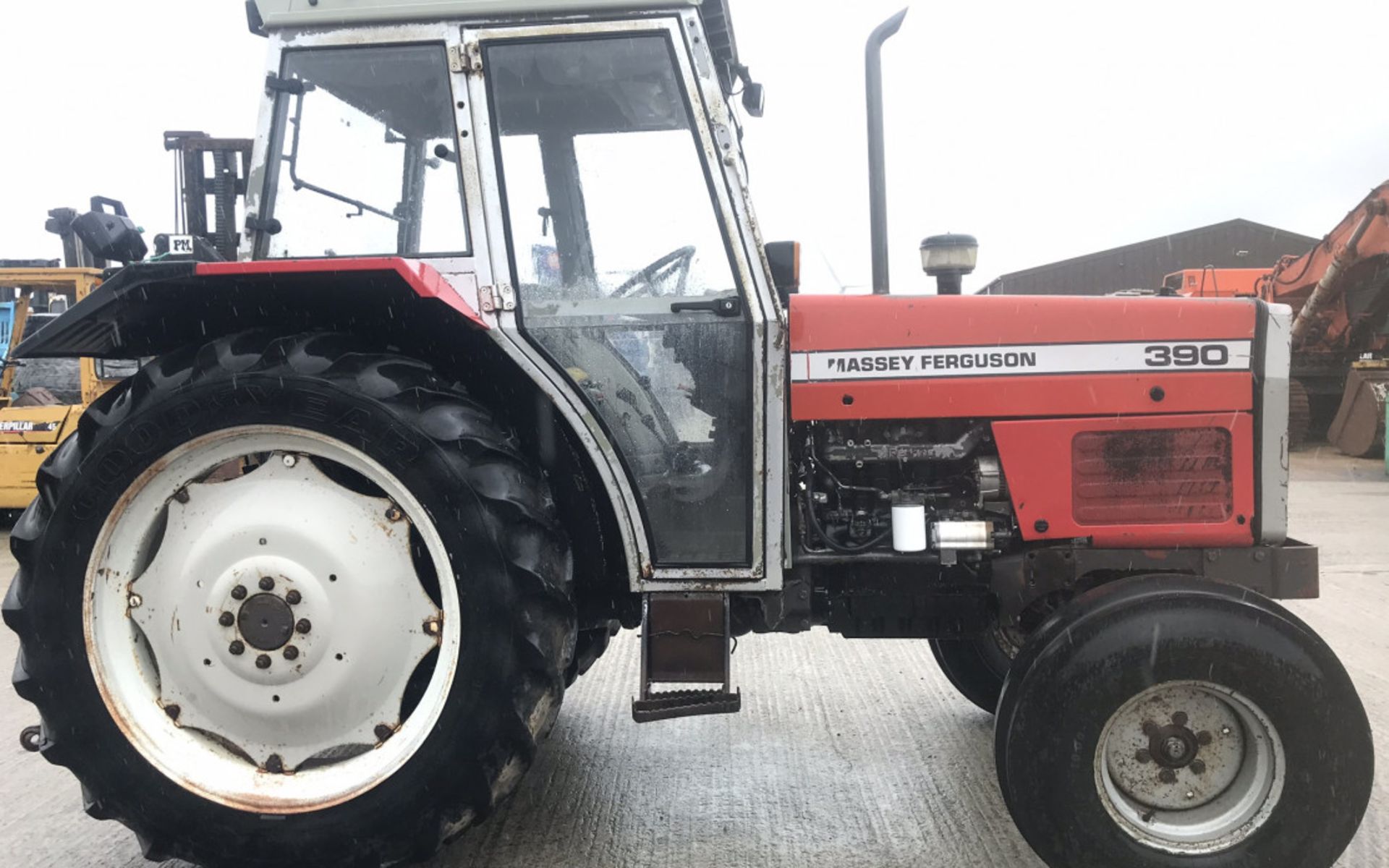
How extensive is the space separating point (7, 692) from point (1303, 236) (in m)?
27.1

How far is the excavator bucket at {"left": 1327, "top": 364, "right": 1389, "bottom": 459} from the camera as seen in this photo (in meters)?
11.6

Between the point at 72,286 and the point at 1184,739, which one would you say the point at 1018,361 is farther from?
the point at 72,286

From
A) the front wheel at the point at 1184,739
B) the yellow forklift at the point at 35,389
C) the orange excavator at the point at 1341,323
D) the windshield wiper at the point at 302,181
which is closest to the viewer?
the front wheel at the point at 1184,739

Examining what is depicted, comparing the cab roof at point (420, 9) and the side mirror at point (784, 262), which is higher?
the cab roof at point (420, 9)

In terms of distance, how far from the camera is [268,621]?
7.80ft

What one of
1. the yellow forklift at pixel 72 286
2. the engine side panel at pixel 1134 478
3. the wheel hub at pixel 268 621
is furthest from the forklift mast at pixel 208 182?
the engine side panel at pixel 1134 478

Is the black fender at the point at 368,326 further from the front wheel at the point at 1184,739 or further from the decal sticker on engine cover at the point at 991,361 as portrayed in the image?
the front wheel at the point at 1184,739

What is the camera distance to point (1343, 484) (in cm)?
990

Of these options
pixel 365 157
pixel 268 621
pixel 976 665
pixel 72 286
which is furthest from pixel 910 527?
pixel 72 286

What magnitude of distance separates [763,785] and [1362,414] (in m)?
11.7

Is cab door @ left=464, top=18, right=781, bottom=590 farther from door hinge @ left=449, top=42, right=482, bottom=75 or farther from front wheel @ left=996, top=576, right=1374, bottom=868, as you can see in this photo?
front wheel @ left=996, top=576, right=1374, bottom=868

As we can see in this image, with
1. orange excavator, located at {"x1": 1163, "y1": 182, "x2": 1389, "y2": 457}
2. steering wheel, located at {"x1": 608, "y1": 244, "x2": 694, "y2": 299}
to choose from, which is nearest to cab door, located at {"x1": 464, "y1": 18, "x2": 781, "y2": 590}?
steering wheel, located at {"x1": 608, "y1": 244, "x2": 694, "y2": 299}

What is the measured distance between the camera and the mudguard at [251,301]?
2.39 metres

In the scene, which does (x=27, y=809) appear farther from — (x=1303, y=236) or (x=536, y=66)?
(x=1303, y=236)
